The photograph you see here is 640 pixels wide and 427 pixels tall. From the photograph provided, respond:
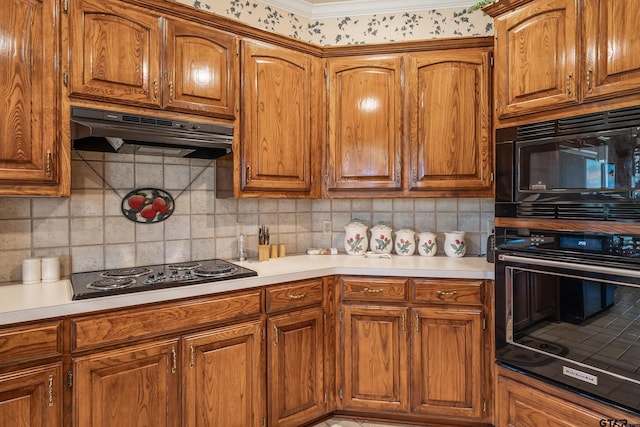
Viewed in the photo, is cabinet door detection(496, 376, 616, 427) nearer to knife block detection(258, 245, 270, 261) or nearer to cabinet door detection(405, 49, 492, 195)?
cabinet door detection(405, 49, 492, 195)

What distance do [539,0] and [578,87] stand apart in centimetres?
49

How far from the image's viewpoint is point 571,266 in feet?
5.73

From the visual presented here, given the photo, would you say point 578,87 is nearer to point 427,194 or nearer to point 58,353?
point 427,194

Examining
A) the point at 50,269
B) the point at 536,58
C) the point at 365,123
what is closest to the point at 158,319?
the point at 50,269

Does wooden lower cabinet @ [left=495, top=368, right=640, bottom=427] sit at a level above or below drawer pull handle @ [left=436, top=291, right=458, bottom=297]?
below

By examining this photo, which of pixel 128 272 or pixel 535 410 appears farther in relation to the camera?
pixel 128 272

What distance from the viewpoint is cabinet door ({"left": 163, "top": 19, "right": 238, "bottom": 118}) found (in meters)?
2.04

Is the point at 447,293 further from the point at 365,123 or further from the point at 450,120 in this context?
the point at 365,123

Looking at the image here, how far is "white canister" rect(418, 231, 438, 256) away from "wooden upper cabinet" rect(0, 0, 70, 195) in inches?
83.3

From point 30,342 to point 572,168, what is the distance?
2.34 m

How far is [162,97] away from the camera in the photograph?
2008 mm

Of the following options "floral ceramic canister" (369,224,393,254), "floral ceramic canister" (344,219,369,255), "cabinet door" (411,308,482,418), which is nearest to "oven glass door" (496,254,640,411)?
"cabinet door" (411,308,482,418)

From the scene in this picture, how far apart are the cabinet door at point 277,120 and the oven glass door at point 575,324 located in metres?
1.32

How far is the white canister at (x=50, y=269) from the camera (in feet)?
6.26
